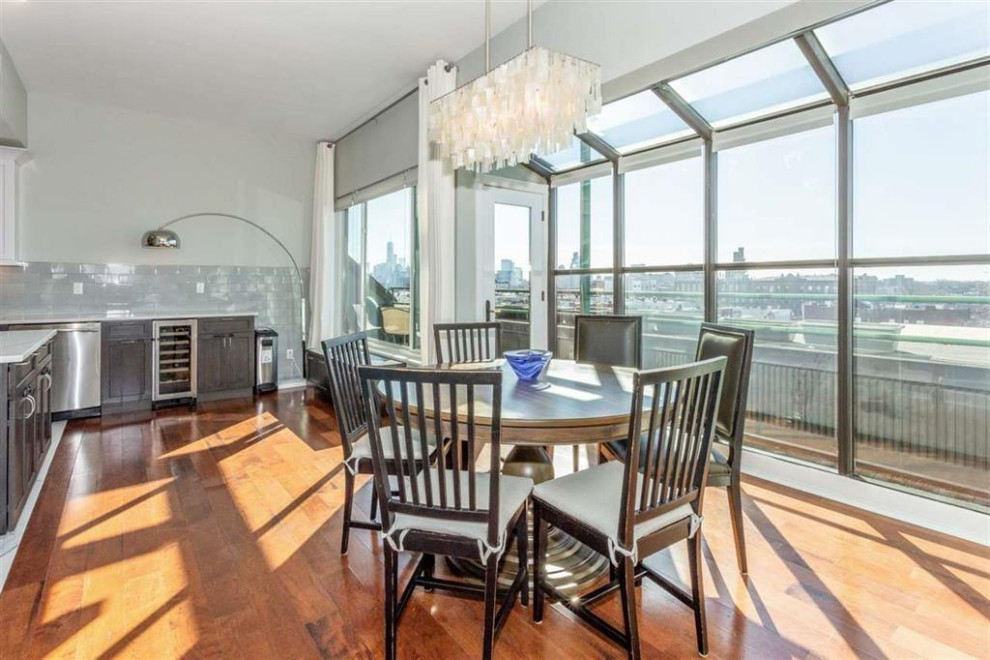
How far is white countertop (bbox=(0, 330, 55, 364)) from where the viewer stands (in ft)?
8.09

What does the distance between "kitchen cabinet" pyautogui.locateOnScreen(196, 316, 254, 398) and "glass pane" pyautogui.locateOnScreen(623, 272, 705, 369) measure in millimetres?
4190

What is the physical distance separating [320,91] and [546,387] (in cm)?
407

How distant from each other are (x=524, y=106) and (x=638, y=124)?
1.84 meters

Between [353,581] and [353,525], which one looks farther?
[353,525]

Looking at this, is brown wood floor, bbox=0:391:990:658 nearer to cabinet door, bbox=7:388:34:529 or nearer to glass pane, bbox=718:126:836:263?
cabinet door, bbox=7:388:34:529

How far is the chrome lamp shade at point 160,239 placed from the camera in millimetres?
5395

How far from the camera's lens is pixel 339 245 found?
21.2 ft

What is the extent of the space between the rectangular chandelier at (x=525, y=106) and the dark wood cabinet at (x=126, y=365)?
13.6 ft

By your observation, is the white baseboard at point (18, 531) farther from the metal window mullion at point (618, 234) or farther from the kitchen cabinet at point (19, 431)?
the metal window mullion at point (618, 234)

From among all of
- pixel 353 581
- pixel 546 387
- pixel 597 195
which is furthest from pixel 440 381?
pixel 597 195

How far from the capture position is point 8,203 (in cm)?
441

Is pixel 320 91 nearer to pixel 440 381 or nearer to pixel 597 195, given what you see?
pixel 597 195

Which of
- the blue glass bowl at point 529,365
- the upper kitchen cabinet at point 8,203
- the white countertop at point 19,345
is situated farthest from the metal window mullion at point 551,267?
the upper kitchen cabinet at point 8,203

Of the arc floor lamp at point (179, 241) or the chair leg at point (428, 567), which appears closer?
the chair leg at point (428, 567)
